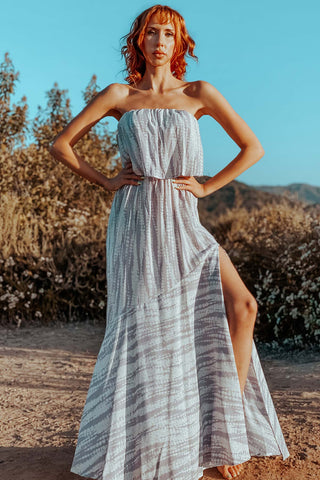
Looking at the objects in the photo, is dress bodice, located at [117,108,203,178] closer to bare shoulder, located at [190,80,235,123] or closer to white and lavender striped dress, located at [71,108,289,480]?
white and lavender striped dress, located at [71,108,289,480]

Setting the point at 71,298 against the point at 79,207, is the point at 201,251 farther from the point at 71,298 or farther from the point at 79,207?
the point at 79,207

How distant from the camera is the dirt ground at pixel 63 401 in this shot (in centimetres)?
289

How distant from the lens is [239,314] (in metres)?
2.54

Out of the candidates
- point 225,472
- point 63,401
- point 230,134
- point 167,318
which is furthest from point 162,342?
point 63,401

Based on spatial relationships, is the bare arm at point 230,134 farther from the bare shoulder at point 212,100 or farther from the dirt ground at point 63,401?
the dirt ground at point 63,401

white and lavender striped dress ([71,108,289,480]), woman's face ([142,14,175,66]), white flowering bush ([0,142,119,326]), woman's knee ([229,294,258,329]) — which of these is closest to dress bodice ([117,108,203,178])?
white and lavender striped dress ([71,108,289,480])

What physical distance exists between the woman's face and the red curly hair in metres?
0.02

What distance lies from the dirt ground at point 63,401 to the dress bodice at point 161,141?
1.47 meters

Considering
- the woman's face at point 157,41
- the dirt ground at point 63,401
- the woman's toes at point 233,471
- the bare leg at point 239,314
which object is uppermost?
the woman's face at point 157,41

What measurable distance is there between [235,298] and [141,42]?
1321 mm

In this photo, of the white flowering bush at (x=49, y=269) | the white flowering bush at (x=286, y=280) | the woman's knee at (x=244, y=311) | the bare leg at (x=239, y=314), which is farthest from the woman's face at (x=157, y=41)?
the white flowering bush at (x=49, y=269)

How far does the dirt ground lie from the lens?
289 cm

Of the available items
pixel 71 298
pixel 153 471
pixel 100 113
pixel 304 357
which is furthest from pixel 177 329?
pixel 71 298

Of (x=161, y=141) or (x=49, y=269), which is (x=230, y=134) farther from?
(x=49, y=269)
